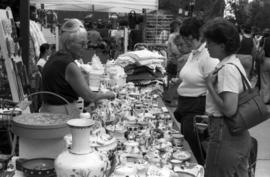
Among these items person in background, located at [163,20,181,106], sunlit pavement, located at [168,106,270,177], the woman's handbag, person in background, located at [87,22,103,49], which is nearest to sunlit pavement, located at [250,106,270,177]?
sunlit pavement, located at [168,106,270,177]

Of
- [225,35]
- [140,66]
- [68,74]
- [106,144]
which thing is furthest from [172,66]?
[106,144]

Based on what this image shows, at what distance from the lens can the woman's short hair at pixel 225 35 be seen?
2264 millimetres

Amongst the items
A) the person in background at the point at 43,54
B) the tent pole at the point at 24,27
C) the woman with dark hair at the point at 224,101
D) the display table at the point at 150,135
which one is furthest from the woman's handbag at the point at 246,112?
the person in background at the point at 43,54

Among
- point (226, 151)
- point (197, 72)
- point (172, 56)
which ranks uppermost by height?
point (197, 72)

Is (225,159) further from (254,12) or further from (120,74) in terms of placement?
(254,12)

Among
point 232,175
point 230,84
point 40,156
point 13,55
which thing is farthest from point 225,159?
point 13,55

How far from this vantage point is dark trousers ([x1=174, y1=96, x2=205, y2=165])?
313 cm

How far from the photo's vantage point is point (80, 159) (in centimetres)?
129

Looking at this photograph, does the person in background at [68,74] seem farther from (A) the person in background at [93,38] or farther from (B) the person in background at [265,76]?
(A) the person in background at [93,38]

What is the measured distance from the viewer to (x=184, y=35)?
10.5ft

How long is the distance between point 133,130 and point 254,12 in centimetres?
2205

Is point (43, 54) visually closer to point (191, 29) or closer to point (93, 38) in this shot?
point (191, 29)

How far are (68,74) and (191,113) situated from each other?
1.09 meters

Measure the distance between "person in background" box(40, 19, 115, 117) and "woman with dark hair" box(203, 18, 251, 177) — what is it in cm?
84
